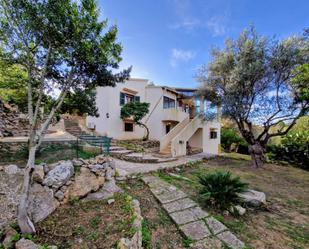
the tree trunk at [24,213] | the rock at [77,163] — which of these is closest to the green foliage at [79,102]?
the rock at [77,163]

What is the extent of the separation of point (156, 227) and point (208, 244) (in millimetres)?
1273

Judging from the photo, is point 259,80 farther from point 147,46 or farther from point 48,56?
point 48,56

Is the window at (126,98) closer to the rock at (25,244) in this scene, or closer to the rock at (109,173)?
the rock at (109,173)

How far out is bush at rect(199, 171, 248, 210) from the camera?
5.21 metres

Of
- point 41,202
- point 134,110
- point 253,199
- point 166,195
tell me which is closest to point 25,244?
point 41,202

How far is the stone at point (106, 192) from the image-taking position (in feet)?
17.5

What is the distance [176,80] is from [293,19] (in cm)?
1292

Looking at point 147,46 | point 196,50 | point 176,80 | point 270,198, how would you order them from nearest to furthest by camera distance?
point 270,198, point 147,46, point 196,50, point 176,80

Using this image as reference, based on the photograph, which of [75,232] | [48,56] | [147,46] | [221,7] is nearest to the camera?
[75,232]

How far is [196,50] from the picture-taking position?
42.0 ft

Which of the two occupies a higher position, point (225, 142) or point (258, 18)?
point (258, 18)

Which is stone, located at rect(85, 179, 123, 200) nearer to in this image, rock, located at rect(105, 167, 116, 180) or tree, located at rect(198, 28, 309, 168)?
rock, located at rect(105, 167, 116, 180)

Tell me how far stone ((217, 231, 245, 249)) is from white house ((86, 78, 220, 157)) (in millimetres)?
8585

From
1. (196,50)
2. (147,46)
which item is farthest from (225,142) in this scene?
(147,46)
